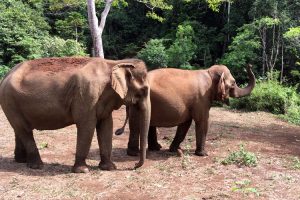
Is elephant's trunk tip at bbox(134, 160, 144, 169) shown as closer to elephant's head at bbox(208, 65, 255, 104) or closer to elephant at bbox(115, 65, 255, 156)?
elephant at bbox(115, 65, 255, 156)

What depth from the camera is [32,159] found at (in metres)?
7.14

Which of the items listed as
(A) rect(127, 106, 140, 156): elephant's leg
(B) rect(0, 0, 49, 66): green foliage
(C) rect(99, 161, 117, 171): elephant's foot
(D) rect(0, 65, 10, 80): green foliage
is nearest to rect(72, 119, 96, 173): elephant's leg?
(C) rect(99, 161, 117, 171): elephant's foot

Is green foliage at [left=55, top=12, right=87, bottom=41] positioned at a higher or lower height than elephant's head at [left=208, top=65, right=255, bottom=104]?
higher

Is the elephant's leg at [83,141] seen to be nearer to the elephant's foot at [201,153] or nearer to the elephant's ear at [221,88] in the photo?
the elephant's foot at [201,153]

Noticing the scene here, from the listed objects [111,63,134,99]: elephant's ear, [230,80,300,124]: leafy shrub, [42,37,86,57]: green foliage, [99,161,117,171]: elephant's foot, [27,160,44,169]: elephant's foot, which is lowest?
[230,80,300,124]: leafy shrub

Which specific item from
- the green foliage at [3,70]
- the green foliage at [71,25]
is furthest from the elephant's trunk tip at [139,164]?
the green foliage at [71,25]

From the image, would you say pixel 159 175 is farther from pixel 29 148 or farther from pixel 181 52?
pixel 181 52

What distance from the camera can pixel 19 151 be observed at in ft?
24.7

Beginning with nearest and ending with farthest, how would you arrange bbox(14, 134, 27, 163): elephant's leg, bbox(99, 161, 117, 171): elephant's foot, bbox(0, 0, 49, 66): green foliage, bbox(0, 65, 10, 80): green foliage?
bbox(99, 161, 117, 171): elephant's foot, bbox(14, 134, 27, 163): elephant's leg, bbox(0, 65, 10, 80): green foliage, bbox(0, 0, 49, 66): green foliage

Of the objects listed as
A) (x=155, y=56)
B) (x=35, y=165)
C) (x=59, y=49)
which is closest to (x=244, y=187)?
(x=35, y=165)

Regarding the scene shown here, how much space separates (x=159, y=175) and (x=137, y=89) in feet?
4.76

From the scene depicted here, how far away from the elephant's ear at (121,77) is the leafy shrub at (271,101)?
10.1 meters

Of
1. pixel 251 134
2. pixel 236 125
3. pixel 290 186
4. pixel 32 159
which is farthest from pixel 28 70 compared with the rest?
pixel 236 125

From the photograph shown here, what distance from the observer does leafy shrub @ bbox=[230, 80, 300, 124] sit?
635 inches
